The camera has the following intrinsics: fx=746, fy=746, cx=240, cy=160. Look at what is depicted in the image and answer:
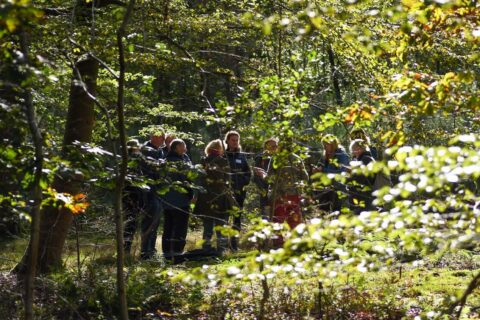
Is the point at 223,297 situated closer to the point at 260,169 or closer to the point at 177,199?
the point at 260,169

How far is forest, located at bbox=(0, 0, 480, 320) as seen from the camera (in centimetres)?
388

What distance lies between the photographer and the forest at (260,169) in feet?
12.7

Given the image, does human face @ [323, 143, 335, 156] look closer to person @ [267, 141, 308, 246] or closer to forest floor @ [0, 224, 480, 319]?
forest floor @ [0, 224, 480, 319]

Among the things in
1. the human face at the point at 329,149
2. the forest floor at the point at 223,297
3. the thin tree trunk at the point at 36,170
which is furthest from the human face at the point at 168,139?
the thin tree trunk at the point at 36,170

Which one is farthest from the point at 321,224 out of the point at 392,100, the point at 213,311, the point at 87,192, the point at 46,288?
the point at 87,192

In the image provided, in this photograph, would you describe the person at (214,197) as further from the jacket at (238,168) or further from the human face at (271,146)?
the human face at (271,146)

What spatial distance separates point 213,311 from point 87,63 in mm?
3594

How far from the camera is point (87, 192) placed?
9.20 meters

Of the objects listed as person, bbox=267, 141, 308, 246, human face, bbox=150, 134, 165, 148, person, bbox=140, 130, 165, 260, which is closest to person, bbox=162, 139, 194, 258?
person, bbox=140, 130, 165, 260

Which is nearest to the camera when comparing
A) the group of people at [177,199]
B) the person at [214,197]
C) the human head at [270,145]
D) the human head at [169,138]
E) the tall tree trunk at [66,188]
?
the human head at [270,145]

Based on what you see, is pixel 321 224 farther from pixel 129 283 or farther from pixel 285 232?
pixel 129 283

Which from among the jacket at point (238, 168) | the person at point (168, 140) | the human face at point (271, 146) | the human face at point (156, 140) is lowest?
the human face at point (271, 146)

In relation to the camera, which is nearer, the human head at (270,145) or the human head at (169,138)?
the human head at (270,145)

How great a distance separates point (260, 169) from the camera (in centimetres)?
875
